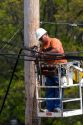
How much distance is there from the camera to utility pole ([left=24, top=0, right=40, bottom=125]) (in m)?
8.66

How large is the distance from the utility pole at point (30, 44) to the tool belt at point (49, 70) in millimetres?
181

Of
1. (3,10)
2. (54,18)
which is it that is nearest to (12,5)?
(3,10)

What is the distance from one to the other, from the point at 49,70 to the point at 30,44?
0.53 m

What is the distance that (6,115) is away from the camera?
23.8 meters

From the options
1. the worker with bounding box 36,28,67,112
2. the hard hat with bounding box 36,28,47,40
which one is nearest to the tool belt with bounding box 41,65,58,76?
the worker with bounding box 36,28,67,112

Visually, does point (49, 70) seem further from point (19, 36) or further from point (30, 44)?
point (19, 36)

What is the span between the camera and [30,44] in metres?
8.69

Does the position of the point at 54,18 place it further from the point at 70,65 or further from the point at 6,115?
the point at 70,65

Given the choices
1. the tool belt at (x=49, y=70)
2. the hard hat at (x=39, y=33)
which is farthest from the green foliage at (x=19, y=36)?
the hard hat at (x=39, y=33)

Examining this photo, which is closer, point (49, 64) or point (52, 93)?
point (49, 64)

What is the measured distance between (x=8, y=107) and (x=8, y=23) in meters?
3.73

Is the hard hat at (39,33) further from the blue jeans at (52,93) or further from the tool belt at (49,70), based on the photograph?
the blue jeans at (52,93)

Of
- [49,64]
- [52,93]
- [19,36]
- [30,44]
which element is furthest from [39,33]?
[19,36]

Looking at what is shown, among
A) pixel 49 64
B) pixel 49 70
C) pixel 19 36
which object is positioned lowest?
pixel 19 36
